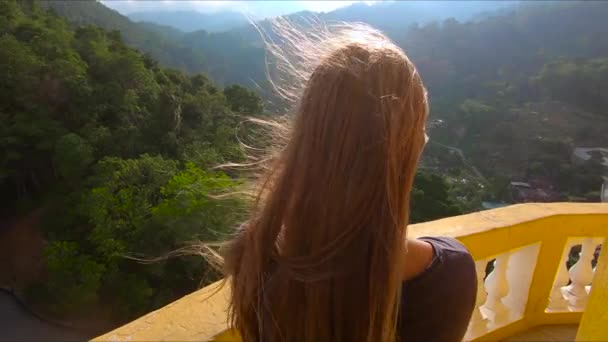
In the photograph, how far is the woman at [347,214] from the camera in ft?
2.16

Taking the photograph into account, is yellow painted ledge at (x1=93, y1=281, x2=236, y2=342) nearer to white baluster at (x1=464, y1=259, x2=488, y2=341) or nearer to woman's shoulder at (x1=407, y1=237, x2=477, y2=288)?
woman's shoulder at (x1=407, y1=237, x2=477, y2=288)

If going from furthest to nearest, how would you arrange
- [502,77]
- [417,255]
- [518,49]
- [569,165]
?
[518,49]
[502,77]
[569,165]
[417,255]

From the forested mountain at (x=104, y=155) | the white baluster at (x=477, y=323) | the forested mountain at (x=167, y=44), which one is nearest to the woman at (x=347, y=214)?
the white baluster at (x=477, y=323)

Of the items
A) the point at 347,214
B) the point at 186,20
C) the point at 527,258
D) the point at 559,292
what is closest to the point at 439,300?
the point at 347,214

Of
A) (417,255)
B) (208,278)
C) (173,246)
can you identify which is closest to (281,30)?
(417,255)

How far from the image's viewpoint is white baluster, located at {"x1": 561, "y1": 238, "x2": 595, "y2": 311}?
2.01 meters

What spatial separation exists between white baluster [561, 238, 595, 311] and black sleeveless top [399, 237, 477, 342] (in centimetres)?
155

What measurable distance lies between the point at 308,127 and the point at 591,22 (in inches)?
755

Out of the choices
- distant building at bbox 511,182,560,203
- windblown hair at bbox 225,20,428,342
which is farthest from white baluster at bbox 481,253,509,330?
distant building at bbox 511,182,560,203

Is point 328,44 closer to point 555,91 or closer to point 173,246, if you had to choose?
point 173,246

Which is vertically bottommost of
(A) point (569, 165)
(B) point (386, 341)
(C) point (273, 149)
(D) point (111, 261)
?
(D) point (111, 261)

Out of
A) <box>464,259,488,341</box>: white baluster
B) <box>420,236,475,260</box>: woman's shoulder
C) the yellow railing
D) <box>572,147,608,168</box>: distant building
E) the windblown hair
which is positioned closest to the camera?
the windblown hair

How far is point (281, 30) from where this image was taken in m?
0.88

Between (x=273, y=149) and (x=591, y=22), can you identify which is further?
(x=591, y=22)
